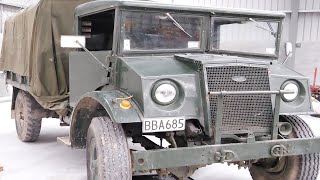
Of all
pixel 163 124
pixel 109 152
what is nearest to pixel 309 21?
pixel 163 124

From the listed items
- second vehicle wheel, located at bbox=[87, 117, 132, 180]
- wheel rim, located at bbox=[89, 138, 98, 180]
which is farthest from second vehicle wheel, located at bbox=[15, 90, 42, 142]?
second vehicle wheel, located at bbox=[87, 117, 132, 180]

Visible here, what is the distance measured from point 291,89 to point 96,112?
6.47ft

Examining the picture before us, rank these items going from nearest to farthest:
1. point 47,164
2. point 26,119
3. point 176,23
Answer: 1. point 176,23
2. point 47,164
3. point 26,119

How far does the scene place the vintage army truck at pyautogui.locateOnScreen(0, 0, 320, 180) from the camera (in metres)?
3.58

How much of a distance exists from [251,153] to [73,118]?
6.24 feet

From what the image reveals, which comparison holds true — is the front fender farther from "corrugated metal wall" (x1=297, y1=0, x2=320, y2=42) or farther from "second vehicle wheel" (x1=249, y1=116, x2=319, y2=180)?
"corrugated metal wall" (x1=297, y1=0, x2=320, y2=42)

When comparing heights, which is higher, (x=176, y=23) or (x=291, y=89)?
(x=176, y=23)

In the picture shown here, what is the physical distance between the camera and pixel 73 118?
451 centimetres

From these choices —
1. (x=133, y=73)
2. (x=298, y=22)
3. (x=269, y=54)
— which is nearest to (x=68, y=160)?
(x=133, y=73)

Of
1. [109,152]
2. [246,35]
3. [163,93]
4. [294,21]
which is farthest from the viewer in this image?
[294,21]

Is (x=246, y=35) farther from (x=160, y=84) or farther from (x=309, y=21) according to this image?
(x=309, y=21)

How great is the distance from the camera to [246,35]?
16.1 feet

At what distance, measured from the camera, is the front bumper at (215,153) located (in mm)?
3469

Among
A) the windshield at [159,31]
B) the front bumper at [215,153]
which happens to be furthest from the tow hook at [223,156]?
the windshield at [159,31]
